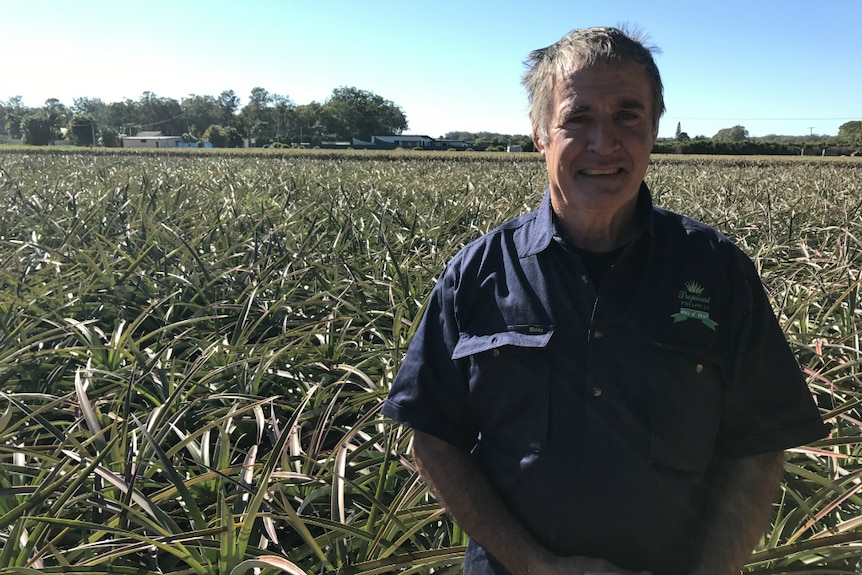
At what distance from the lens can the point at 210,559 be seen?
4.47 ft

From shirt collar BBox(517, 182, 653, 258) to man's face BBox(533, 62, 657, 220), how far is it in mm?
48

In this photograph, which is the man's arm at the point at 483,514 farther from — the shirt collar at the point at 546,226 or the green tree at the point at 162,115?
the green tree at the point at 162,115

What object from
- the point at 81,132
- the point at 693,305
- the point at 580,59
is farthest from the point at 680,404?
the point at 81,132

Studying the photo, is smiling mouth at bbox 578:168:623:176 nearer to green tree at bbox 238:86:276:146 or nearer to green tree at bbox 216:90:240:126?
green tree at bbox 238:86:276:146

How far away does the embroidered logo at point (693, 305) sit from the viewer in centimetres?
111

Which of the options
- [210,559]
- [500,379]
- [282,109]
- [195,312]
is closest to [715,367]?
[500,379]

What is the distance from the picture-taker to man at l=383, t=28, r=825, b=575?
43.4 inches

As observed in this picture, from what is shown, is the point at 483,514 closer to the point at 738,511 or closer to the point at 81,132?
the point at 738,511

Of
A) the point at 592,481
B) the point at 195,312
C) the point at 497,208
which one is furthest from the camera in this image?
the point at 497,208

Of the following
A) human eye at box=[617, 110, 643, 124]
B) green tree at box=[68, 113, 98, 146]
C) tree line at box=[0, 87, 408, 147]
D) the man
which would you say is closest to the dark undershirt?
the man

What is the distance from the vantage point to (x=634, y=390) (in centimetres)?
111

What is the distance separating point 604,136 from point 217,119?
12932 centimetres

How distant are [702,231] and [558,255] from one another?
32cm

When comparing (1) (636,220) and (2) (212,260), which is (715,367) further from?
(2) (212,260)
